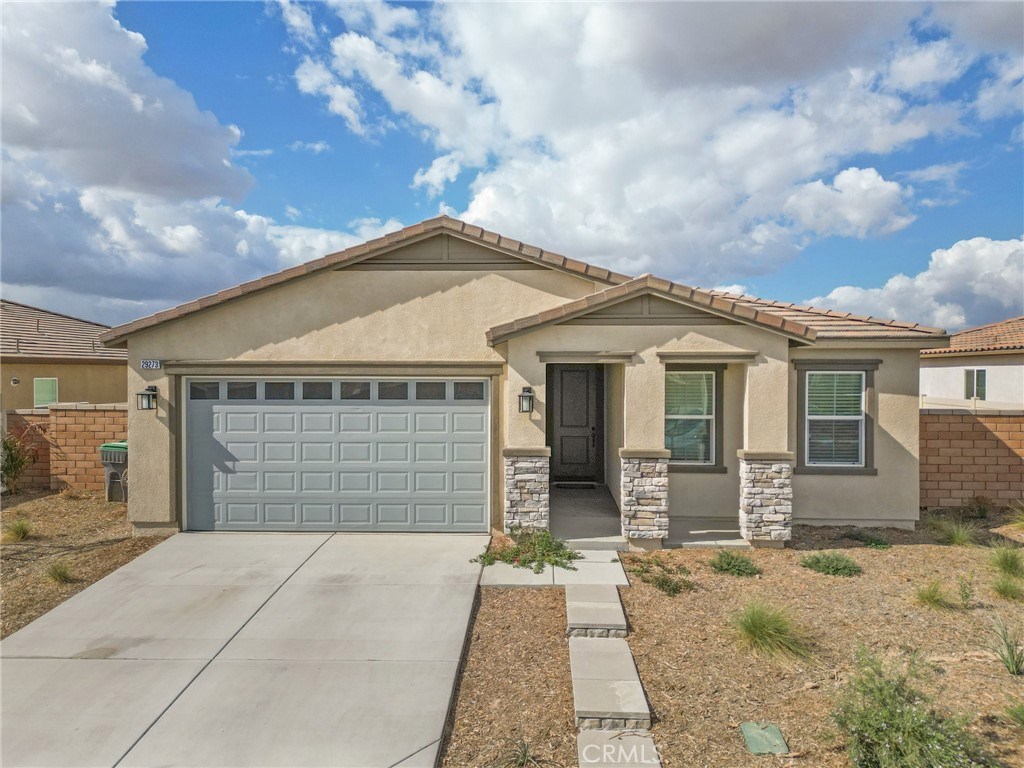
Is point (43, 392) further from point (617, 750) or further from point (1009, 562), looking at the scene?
point (1009, 562)

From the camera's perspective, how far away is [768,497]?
312 inches

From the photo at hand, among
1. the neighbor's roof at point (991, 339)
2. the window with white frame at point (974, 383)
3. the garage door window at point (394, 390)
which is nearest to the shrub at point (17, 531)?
the garage door window at point (394, 390)

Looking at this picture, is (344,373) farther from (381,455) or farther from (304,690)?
(304,690)

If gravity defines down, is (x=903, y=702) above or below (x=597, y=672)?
above

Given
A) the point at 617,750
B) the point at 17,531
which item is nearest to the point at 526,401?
the point at 617,750

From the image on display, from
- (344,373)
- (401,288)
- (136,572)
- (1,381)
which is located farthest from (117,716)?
(1,381)

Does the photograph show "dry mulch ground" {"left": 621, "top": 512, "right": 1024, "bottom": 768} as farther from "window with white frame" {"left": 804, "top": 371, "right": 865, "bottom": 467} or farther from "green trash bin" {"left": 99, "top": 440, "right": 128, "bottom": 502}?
"green trash bin" {"left": 99, "top": 440, "right": 128, "bottom": 502}

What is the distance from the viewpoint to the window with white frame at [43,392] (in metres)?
15.0

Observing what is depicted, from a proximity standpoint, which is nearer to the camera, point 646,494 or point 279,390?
point 646,494

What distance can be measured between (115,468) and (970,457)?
15.7m

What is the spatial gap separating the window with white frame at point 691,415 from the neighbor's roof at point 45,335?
1417 centimetres

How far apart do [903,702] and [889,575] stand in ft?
13.2

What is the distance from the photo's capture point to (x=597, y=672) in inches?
185

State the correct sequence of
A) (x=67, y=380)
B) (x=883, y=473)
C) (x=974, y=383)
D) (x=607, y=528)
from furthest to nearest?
(x=974, y=383) < (x=67, y=380) < (x=883, y=473) < (x=607, y=528)
